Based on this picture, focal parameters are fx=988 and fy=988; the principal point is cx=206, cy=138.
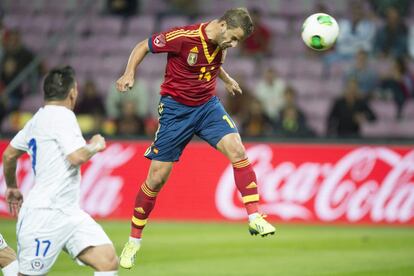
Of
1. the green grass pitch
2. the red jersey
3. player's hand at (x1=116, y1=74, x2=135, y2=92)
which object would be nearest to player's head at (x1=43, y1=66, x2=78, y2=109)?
player's hand at (x1=116, y1=74, x2=135, y2=92)

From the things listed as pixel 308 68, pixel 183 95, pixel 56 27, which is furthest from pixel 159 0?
pixel 183 95

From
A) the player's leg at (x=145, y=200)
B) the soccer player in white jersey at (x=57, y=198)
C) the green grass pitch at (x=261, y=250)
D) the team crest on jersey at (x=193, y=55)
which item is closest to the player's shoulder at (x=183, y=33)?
the team crest on jersey at (x=193, y=55)

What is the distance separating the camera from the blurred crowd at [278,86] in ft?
53.0

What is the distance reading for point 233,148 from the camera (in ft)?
30.1

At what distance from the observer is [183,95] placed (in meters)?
9.32

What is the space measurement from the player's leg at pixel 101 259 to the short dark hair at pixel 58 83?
1101mm

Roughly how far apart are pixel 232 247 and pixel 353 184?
9.62 ft

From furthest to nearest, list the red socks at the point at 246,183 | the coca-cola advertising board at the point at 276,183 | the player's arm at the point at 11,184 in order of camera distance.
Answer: the coca-cola advertising board at the point at 276,183 → the red socks at the point at 246,183 → the player's arm at the point at 11,184

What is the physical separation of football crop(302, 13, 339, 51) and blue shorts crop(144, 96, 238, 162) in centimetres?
108

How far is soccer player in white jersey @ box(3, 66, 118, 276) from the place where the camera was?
22.6 feet

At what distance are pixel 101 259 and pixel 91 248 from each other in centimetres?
11

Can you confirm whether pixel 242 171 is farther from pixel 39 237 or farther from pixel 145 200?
pixel 39 237

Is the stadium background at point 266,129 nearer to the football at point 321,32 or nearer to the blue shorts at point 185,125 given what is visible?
the blue shorts at point 185,125

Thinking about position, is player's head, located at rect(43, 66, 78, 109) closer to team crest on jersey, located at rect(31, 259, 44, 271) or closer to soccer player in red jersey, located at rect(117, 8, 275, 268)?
team crest on jersey, located at rect(31, 259, 44, 271)
